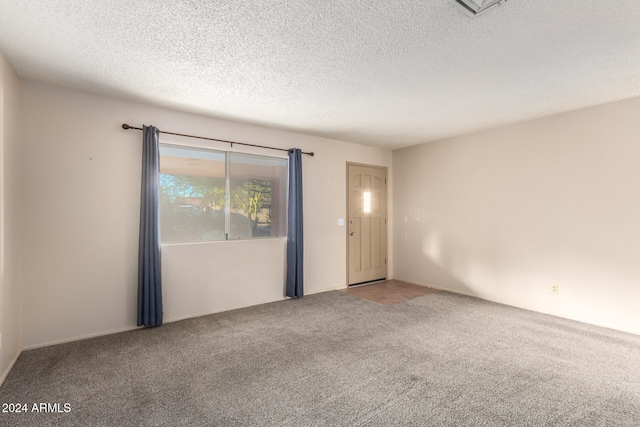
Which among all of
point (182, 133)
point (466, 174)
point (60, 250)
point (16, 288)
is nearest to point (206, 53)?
point (182, 133)

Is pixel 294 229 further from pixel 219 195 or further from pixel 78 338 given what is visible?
pixel 78 338

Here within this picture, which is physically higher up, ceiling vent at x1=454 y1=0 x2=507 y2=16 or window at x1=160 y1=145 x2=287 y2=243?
ceiling vent at x1=454 y1=0 x2=507 y2=16

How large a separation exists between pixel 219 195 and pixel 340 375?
8.70 ft

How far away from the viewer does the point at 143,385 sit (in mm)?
2266

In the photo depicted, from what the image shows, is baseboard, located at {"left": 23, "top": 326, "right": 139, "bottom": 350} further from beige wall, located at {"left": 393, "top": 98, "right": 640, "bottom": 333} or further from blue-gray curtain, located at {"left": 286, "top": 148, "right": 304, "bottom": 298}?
beige wall, located at {"left": 393, "top": 98, "right": 640, "bottom": 333}

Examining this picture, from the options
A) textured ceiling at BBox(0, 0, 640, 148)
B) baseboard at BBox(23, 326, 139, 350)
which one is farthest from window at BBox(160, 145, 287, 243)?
baseboard at BBox(23, 326, 139, 350)

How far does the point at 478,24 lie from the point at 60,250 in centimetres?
409

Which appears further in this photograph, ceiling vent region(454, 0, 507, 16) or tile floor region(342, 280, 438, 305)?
tile floor region(342, 280, 438, 305)

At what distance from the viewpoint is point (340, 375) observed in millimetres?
2406

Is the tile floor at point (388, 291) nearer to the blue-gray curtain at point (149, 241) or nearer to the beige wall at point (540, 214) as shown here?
the beige wall at point (540, 214)

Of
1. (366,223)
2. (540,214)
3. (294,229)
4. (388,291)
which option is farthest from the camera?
(366,223)

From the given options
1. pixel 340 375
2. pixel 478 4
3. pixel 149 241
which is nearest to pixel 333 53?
pixel 478 4

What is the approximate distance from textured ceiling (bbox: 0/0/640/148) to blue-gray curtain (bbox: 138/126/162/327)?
61 cm

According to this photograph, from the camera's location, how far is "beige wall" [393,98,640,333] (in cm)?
332
